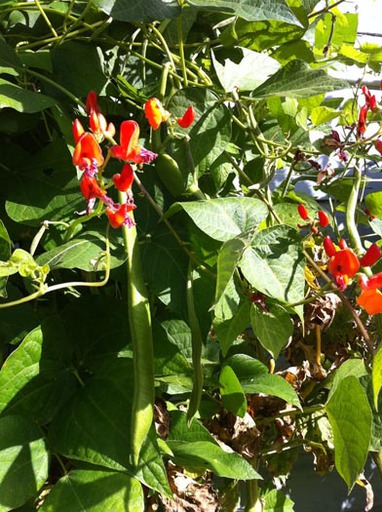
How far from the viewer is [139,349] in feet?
1.86

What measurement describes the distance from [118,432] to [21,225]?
0.25 meters

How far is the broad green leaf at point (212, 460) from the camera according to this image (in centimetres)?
66

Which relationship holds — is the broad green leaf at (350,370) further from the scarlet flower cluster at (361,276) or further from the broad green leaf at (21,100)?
the broad green leaf at (21,100)

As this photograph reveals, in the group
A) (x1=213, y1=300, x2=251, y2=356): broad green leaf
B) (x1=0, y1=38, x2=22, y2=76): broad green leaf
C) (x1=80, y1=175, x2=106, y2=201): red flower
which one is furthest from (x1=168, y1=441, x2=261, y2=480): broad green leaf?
(x1=0, y1=38, x2=22, y2=76): broad green leaf

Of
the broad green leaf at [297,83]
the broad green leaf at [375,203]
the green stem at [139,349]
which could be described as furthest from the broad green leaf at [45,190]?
the broad green leaf at [375,203]

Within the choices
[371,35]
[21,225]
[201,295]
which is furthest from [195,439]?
[371,35]

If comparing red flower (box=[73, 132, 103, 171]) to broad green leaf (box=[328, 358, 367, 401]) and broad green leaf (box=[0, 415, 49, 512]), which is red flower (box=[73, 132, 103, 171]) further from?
broad green leaf (box=[328, 358, 367, 401])

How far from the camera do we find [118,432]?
59cm

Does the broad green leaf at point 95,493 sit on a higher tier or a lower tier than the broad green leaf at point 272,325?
lower

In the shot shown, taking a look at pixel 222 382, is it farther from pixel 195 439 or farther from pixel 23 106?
pixel 23 106

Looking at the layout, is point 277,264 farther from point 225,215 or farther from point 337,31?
point 337,31

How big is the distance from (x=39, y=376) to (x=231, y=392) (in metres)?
0.24

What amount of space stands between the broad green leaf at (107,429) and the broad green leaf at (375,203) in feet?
1.57

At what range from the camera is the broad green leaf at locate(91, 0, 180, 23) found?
1.96 ft
